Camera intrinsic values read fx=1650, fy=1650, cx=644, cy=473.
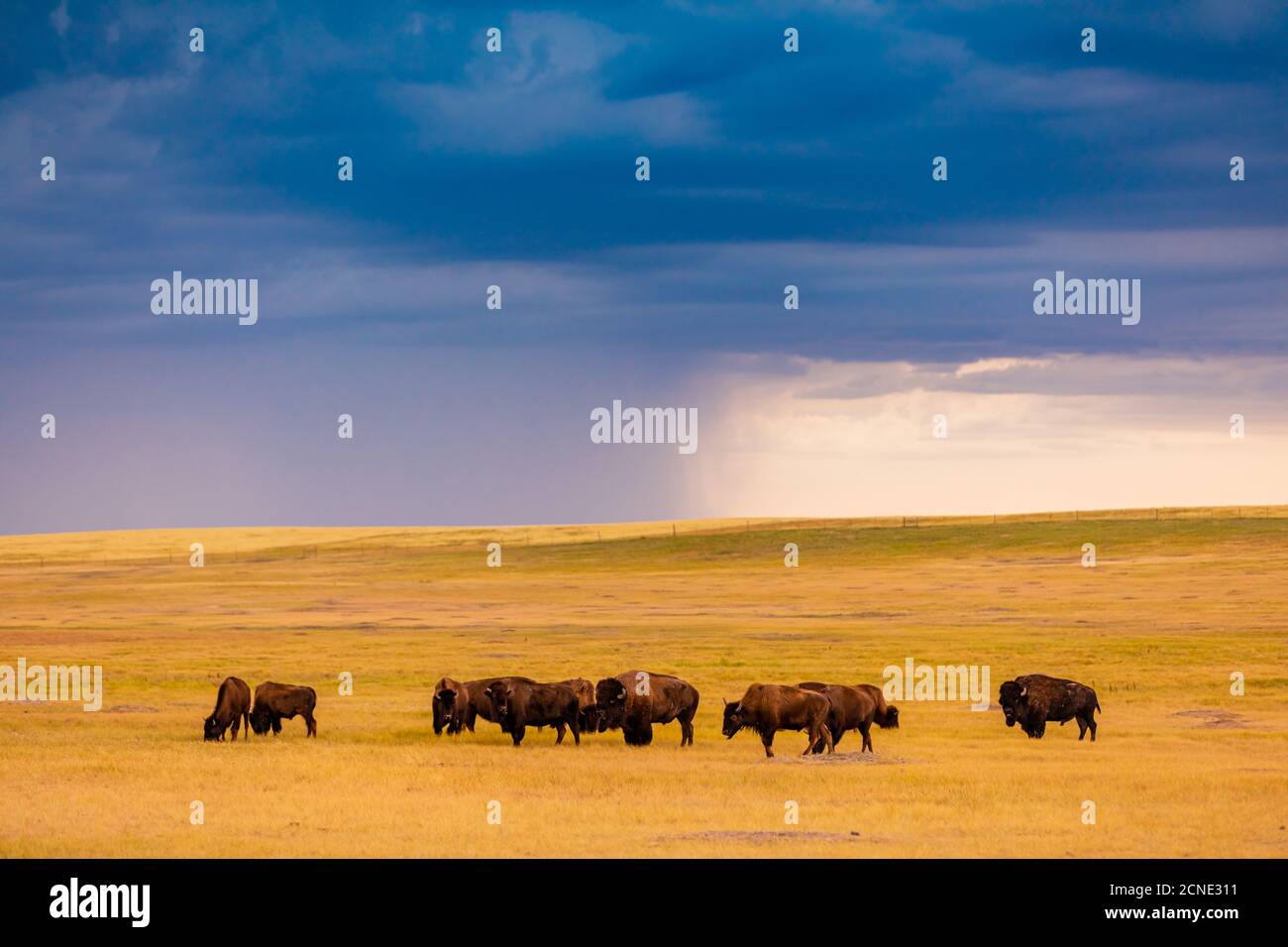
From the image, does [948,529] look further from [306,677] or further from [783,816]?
[783,816]

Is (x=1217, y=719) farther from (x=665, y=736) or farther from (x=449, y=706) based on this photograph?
(x=449, y=706)

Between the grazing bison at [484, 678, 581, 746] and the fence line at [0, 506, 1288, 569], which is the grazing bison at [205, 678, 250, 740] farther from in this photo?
the fence line at [0, 506, 1288, 569]

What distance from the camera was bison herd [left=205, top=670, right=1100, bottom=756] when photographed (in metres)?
31.6

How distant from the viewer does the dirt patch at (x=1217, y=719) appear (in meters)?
34.3

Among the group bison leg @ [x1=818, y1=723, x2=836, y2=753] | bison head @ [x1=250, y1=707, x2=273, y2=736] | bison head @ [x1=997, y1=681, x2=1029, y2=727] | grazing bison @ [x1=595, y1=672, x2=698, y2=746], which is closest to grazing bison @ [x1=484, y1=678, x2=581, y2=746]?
grazing bison @ [x1=595, y1=672, x2=698, y2=746]

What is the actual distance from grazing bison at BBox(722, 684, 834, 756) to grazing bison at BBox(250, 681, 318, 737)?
876 centimetres

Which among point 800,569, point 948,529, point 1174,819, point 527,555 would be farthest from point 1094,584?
point 1174,819

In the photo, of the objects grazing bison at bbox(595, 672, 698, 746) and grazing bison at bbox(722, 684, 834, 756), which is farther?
grazing bison at bbox(595, 672, 698, 746)

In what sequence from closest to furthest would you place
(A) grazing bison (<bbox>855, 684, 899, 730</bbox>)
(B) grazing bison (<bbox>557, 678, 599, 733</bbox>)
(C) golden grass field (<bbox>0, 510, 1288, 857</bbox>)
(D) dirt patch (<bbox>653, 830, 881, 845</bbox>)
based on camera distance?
(D) dirt patch (<bbox>653, 830, 881, 845</bbox>) < (C) golden grass field (<bbox>0, 510, 1288, 857</bbox>) < (A) grazing bison (<bbox>855, 684, 899, 730</bbox>) < (B) grazing bison (<bbox>557, 678, 599, 733</bbox>)

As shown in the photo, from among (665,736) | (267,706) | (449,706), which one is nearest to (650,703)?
(665,736)

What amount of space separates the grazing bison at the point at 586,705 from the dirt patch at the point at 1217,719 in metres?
12.6

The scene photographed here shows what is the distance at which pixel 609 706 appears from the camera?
1303 inches

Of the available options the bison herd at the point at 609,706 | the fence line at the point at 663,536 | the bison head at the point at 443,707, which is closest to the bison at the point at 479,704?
the bison herd at the point at 609,706

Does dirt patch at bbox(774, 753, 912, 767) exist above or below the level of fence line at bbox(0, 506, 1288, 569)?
below
